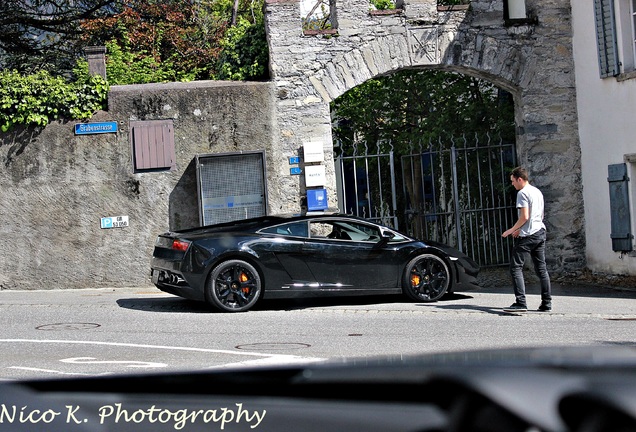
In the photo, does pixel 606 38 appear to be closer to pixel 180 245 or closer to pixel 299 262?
pixel 299 262

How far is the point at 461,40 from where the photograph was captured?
1631 centimetres

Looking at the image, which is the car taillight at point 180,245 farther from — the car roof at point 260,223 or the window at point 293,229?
the window at point 293,229

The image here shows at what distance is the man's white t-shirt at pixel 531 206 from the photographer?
11633mm

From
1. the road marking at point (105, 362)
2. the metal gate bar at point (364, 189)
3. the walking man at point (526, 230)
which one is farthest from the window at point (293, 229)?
the road marking at point (105, 362)

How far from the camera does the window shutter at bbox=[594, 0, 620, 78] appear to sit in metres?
15.1

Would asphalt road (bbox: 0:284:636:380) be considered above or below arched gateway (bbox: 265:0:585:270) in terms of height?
below

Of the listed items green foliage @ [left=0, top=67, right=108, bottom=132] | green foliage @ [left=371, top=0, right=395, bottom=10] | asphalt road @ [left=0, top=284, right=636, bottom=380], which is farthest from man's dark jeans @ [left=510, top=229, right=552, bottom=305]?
green foliage @ [left=371, top=0, right=395, bottom=10]

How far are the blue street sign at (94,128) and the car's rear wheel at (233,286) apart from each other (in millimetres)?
4701

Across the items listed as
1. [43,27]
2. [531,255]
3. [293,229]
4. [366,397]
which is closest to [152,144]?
[293,229]

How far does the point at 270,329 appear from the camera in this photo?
34.8 feet

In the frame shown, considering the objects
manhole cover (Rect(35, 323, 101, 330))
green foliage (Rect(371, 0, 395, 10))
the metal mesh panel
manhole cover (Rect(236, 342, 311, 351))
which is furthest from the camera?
green foliage (Rect(371, 0, 395, 10))

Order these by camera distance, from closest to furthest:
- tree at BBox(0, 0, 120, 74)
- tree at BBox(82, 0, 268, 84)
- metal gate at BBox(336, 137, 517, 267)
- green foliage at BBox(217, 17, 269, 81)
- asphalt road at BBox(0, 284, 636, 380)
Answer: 1. asphalt road at BBox(0, 284, 636, 380)
2. green foliage at BBox(217, 17, 269, 81)
3. metal gate at BBox(336, 137, 517, 267)
4. tree at BBox(82, 0, 268, 84)
5. tree at BBox(0, 0, 120, 74)

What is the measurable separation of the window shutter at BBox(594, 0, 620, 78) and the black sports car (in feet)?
14.5

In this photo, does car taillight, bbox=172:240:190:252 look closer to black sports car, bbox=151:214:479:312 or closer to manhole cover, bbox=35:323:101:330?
black sports car, bbox=151:214:479:312
